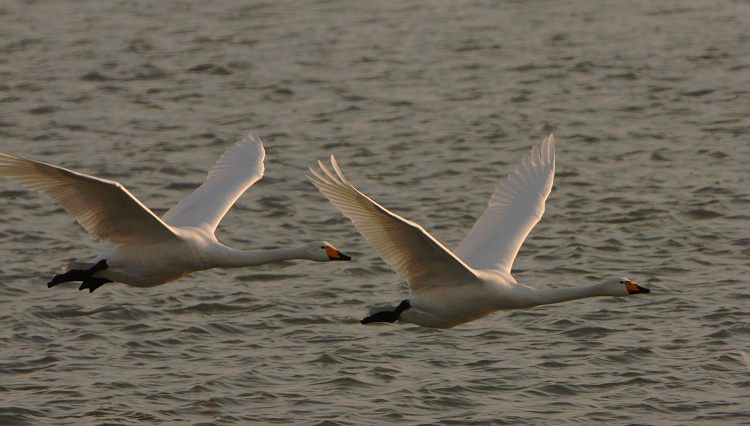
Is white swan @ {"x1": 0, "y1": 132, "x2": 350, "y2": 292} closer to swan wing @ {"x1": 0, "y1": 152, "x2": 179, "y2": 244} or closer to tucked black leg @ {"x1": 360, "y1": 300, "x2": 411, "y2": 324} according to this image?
swan wing @ {"x1": 0, "y1": 152, "x2": 179, "y2": 244}

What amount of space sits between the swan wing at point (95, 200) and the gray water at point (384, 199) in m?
1.75

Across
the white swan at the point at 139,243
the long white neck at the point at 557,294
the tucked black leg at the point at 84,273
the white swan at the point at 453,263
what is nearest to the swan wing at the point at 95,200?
the white swan at the point at 139,243

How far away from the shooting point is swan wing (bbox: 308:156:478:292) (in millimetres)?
9625

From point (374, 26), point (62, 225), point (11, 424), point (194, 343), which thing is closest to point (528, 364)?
point (194, 343)

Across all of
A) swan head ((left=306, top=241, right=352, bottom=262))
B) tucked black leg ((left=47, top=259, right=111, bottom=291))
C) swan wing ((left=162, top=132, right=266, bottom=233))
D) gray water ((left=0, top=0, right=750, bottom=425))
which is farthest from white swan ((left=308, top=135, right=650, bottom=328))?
tucked black leg ((left=47, top=259, right=111, bottom=291))

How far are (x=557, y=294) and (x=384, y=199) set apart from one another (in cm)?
715

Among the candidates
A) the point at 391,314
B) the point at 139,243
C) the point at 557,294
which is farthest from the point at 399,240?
the point at 139,243

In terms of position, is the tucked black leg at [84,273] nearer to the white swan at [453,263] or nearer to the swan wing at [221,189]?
the swan wing at [221,189]

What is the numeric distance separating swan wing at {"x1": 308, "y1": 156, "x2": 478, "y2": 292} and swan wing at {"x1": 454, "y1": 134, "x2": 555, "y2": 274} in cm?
81

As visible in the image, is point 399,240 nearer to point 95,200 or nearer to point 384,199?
point 95,200

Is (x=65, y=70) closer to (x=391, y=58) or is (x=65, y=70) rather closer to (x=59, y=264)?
(x=391, y=58)

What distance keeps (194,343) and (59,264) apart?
2909 mm

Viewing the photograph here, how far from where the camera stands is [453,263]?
1041cm

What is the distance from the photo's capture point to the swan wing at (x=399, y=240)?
9.62m
